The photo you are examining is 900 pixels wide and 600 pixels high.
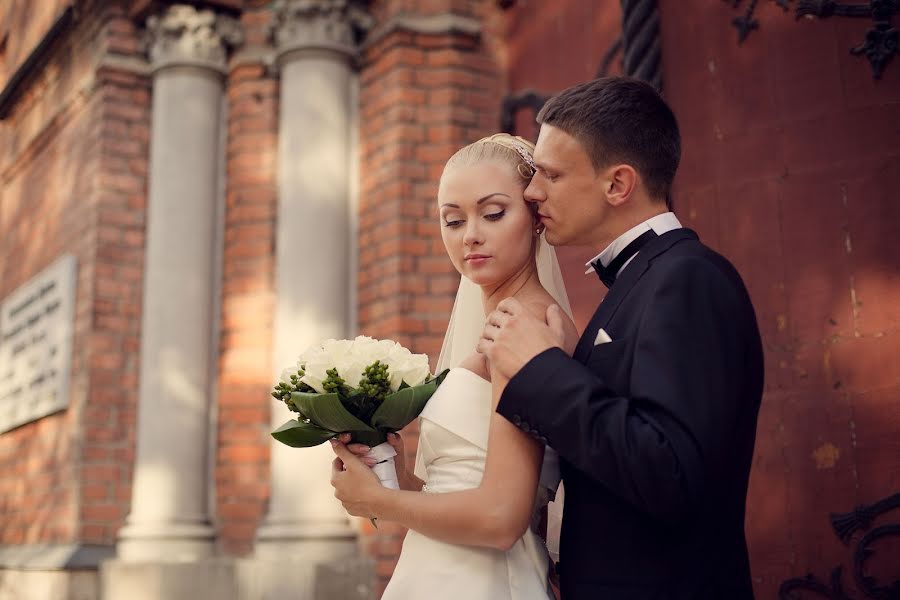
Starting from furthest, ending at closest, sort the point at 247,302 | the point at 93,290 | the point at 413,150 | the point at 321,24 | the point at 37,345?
the point at 37,345 < the point at 93,290 < the point at 247,302 < the point at 321,24 < the point at 413,150

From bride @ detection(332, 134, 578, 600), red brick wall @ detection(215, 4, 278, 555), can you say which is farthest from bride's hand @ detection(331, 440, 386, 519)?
red brick wall @ detection(215, 4, 278, 555)

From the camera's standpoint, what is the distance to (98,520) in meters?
5.24

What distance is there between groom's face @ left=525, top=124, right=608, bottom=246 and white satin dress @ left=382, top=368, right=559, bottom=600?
1.18 ft

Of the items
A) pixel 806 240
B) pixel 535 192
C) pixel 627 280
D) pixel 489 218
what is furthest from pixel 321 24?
pixel 627 280

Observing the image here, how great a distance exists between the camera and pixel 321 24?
201 inches

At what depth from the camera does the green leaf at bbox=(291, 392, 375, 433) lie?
6.31ft

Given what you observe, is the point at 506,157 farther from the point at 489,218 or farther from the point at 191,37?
the point at 191,37

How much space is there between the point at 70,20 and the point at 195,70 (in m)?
1.20

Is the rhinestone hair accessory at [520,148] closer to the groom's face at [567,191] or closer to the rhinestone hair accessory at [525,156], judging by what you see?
the rhinestone hair accessory at [525,156]

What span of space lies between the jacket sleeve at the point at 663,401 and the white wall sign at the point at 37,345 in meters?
4.56

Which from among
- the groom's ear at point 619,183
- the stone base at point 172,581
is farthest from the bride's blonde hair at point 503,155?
the stone base at point 172,581

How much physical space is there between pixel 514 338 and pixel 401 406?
0.37m

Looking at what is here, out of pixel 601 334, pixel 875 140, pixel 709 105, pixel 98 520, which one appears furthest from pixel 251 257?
pixel 601 334

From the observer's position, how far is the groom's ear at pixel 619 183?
6.10 ft
